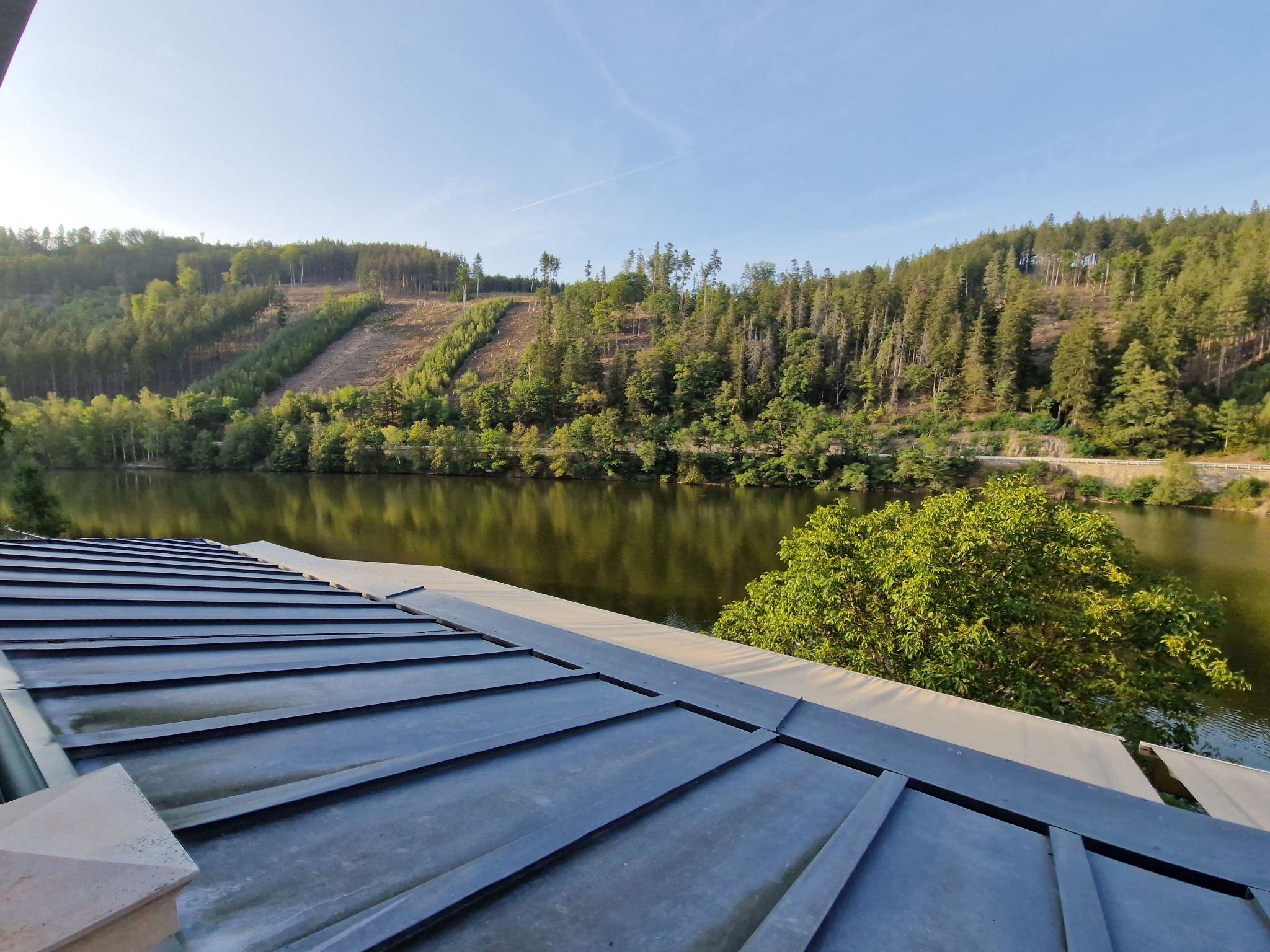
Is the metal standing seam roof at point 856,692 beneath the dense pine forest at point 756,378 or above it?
beneath

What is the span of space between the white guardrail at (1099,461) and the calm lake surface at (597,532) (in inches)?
193

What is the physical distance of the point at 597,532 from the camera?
88.0ft

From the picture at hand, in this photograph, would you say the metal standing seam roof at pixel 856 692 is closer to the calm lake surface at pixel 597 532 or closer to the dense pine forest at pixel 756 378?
the calm lake surface at pixel 597 532

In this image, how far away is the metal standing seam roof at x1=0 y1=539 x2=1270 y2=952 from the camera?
1472mm

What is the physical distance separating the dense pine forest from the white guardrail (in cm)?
142

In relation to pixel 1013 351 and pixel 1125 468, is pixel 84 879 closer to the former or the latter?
pixel 1125 468

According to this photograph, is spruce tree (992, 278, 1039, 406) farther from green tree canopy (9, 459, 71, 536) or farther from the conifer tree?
green tree canopy (9, 459, 71, 536)

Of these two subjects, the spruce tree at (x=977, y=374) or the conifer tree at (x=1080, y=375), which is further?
the spruce tree at (x=977, y=374)

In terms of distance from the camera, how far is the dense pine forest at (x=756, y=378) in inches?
1720

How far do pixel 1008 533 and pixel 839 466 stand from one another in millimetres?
36297

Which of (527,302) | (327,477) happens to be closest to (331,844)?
(327,477)

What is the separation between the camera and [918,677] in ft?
25.5

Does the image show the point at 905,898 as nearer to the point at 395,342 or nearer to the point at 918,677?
the point at 918,677

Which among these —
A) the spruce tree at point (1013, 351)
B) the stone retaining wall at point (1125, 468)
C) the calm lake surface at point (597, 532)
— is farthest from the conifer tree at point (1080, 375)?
the calm lake surface at point (597, 532)
